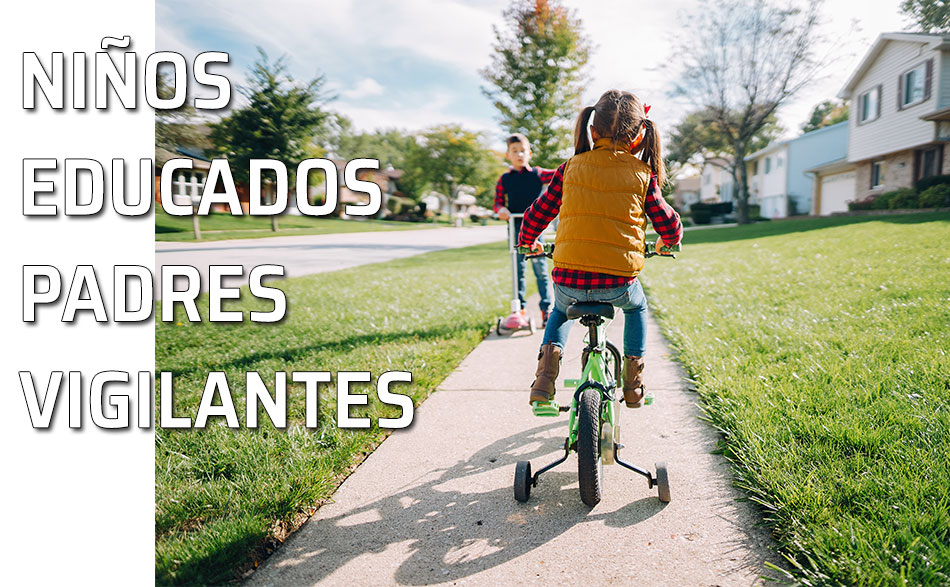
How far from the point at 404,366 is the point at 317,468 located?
1.78m

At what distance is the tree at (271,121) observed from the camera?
341 cm

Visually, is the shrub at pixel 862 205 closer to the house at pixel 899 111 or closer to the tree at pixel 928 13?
the house at pixel 899 111

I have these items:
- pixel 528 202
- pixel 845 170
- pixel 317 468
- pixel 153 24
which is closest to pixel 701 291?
pixel 528 202

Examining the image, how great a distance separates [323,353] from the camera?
4910mm

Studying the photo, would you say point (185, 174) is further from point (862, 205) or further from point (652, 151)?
point (862, 205)

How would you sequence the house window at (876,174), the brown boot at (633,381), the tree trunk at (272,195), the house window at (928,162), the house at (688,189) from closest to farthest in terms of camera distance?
the brown boot at (633,381)
the tree trunk at (272,195)
the house window at (928,162)
the house window at (876,174)
the house at (688,189)

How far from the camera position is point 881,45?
20609 mm

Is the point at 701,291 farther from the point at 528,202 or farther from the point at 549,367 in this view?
the point at 549,367

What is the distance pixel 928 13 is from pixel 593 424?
24.2 ft

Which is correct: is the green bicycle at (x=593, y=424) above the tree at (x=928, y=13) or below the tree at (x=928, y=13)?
below

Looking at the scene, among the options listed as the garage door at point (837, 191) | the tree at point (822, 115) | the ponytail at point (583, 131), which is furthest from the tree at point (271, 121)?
the tree at point (822, 115)

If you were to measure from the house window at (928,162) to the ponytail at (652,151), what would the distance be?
70.2ft

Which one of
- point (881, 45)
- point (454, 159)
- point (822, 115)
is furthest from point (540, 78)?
point (822, 115)

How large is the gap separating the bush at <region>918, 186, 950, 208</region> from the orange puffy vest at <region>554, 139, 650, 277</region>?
59.5 ft
